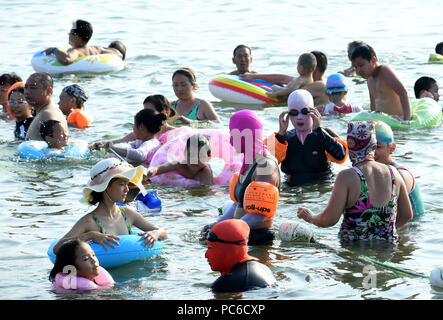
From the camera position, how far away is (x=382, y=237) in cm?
649

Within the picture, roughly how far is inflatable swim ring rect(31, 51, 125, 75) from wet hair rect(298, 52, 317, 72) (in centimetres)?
555

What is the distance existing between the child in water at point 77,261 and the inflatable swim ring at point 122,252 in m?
0.36

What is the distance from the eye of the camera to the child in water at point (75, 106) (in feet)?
40.4

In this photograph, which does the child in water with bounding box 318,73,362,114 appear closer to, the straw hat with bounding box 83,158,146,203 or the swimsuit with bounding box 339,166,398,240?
the swimsuit with bounding box 339,166,398,240

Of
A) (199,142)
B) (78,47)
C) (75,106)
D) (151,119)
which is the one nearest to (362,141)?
(199,142)

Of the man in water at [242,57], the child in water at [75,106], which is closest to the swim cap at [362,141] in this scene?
the child in water at [75,106]

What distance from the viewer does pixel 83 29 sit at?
15898mm

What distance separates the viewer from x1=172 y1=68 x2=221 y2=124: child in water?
1103 centimetres

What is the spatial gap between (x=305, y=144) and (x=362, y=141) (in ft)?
7.79

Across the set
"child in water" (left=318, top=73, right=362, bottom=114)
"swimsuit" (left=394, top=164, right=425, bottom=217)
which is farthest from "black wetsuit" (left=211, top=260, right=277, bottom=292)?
"child in water" (left=318, top=73, right=362, bottom=114)

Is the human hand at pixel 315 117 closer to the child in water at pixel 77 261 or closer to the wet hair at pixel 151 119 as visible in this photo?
the wet hair at pixel 151 119
